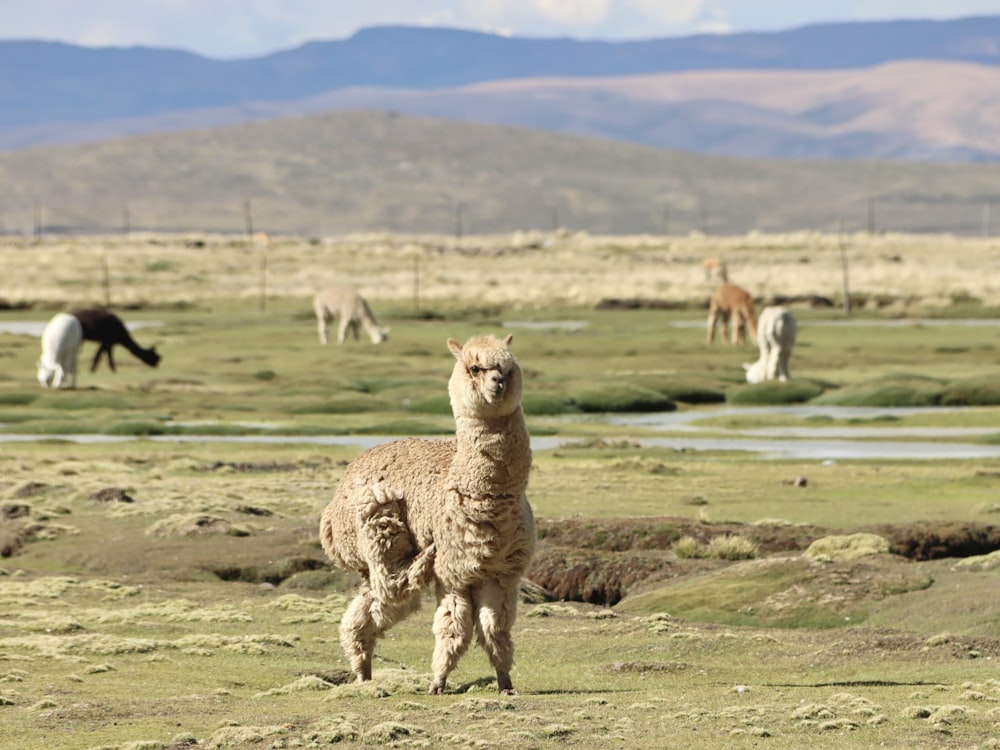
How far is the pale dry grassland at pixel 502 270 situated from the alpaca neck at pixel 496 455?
204ft

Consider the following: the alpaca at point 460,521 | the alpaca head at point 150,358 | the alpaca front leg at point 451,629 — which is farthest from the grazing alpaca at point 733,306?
the alpaca front leg at point 451,629

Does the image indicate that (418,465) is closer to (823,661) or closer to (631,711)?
(631,711)

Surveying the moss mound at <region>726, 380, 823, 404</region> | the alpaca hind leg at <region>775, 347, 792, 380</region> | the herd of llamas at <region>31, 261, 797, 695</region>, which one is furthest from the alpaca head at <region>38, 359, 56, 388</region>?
the herd of llamas at <region>31, 261, 797, 695</region>

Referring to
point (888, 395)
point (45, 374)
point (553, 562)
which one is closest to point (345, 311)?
point (45, 374)

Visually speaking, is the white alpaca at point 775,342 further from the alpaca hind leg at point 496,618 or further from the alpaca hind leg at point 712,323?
the alpaca hind leg at point 496,618

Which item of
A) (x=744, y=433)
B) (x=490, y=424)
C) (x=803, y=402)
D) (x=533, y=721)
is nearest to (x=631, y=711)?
(x=533, y=721)

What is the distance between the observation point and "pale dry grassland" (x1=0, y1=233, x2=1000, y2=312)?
268 ft

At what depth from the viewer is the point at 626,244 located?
444 feet

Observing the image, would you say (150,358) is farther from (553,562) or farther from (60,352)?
(553,562)

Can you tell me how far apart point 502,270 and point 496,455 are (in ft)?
300

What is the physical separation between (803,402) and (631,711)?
29378mm

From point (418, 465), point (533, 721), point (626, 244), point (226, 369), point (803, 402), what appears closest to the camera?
point (533, 721)

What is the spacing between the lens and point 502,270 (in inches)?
4067

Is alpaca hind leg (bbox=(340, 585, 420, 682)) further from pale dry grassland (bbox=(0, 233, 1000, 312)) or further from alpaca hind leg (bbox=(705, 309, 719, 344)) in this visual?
pale dry grassland (bbox=(0, 233, 1000, 312))
